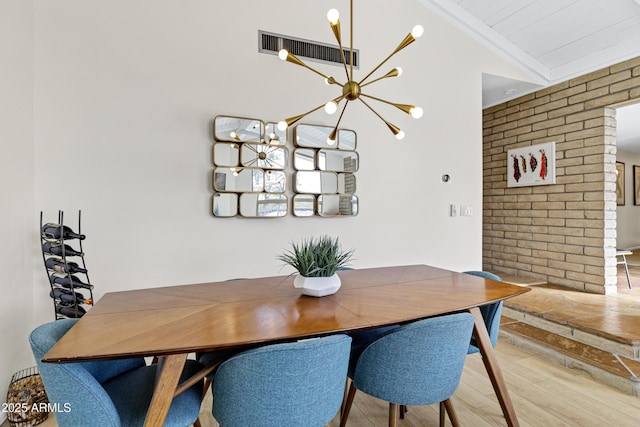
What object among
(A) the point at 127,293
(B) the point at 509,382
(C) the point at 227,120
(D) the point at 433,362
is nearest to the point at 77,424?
(A) the point at 127,293

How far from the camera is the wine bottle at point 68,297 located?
1900mm

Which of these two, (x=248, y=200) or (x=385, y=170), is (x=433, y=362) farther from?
(x=385, y=170)

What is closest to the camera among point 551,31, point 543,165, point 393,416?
point 393,416

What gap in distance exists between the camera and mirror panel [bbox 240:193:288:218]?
2.73 m

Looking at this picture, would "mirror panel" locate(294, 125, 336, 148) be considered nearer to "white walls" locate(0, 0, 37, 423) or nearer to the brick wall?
"white walls" locate(0, 0, 37, 423)

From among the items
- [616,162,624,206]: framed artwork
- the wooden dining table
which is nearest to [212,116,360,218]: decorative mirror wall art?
the wooden dining table

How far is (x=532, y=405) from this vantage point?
A: 2.04 metres

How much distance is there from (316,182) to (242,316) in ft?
6.03

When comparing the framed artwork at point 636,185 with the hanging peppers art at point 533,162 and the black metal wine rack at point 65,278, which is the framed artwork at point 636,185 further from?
the black metal wine rack at point 65,278

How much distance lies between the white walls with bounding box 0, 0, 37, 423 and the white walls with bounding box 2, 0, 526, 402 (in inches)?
1.6

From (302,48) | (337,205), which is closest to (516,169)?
(337,205)

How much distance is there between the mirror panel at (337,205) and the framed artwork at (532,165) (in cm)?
267

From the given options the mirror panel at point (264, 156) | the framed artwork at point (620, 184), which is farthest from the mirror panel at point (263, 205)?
the framed artwork at point (620, 184)

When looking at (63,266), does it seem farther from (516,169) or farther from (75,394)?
(516,169)
